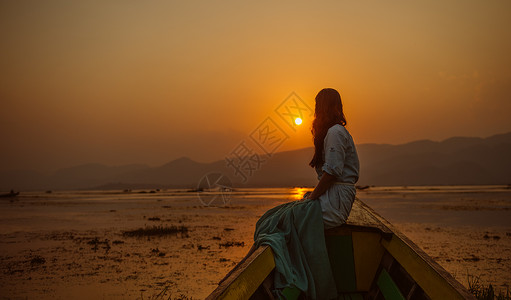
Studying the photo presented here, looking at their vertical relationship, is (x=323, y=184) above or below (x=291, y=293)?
above

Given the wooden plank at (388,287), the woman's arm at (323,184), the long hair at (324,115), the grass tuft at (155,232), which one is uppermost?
the long hair at (324,115)

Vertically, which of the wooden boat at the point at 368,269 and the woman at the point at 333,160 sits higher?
the woman at the point at 333,160

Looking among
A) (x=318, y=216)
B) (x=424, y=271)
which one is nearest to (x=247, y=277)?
(x=318, y=216)

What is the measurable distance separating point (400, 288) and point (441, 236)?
10.7 metres

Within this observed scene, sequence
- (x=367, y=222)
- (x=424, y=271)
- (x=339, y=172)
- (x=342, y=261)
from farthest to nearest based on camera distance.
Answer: (x=367, y=222) → (x=342, y=261) → (x=339, y=172) → (x=424, y=271)

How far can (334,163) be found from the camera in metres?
3.89

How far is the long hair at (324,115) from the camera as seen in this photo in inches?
165

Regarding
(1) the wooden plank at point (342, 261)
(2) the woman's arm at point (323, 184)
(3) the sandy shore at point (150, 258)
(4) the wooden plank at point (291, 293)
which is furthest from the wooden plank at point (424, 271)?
(3) the sandy shore at point (150, 258)

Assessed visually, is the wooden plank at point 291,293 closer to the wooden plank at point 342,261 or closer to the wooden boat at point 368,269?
the wooden boat at point 368,269

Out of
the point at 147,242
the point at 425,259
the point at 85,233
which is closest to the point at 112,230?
the point at 85,233

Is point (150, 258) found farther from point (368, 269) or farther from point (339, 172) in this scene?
point (339, 172)

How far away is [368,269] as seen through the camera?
14.5 ft

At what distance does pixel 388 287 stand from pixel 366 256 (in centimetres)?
54

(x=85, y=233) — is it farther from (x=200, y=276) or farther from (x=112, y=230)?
(x=200, y=276)
